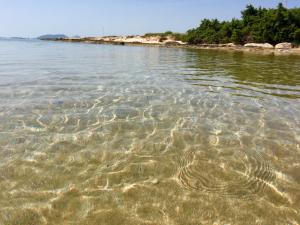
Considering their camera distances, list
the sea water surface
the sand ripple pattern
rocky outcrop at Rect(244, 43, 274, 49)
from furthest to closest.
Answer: rocky outcrop at Rect(244, 43, 274, 49)
the sand ripple pattern
the sea water surface

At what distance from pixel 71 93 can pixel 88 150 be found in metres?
5.43

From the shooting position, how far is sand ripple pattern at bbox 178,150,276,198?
4.38 m

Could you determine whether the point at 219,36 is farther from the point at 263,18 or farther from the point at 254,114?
the point at 254,114

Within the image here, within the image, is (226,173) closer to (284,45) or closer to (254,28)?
(284,45)

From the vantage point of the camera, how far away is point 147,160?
530 centimetres

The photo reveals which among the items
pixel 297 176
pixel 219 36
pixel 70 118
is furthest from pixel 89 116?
pixel 219 36

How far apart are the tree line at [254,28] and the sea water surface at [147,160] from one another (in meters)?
54.5

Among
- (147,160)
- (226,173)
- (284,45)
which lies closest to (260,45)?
(284,45)

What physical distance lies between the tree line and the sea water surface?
54522 millimetres

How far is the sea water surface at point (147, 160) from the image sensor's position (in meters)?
3.81

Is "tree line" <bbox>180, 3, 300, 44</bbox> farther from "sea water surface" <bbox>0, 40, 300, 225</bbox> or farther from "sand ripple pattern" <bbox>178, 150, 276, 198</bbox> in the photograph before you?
"sand ripple pattern" <bbox>178, 150, 276, 198</bbox>

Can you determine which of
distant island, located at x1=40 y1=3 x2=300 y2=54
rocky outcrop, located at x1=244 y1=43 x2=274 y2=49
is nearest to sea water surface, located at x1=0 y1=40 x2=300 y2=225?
distant island, located at x1=40 y1=3 x2=300 y2=54

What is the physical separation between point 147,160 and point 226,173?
1.55m

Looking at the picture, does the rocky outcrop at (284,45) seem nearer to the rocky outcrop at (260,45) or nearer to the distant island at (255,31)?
the distant island at (255,31)
